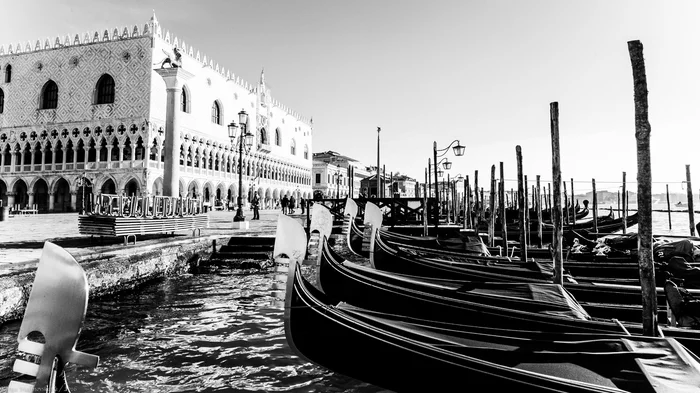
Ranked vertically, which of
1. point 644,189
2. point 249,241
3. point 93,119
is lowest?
point 249,241

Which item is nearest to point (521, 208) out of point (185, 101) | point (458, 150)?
point (458, 150)

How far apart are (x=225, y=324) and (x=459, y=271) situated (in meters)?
2.49

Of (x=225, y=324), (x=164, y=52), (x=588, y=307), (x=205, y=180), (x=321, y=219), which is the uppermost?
(x=164, y=52)

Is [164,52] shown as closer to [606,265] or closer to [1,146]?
[1,146]

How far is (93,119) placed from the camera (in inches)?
822

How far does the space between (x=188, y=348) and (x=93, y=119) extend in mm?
21889

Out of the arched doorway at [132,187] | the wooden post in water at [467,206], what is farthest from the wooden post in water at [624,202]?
the arched doorway at [132,187]

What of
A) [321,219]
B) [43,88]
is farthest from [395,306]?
[43,88]

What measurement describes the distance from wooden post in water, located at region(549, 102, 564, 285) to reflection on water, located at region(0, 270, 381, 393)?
7.87 feet

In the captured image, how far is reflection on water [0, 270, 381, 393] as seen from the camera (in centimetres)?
271

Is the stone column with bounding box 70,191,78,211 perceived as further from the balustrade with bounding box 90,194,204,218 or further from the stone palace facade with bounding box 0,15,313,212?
the balustrade with bounding box 90,194,204,218

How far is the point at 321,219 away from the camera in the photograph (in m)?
3.56

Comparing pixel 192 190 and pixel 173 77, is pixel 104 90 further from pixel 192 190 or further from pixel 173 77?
pixel 173 77

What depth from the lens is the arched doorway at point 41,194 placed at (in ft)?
70.6
